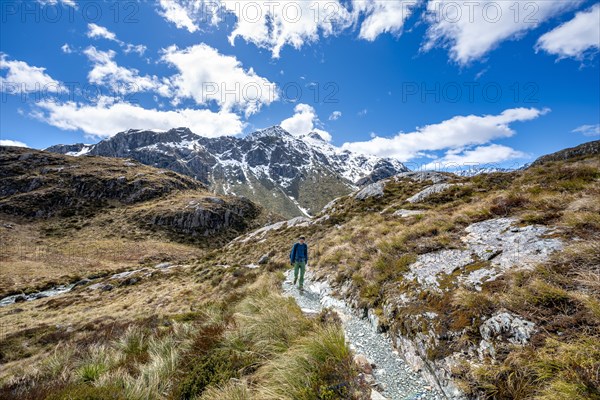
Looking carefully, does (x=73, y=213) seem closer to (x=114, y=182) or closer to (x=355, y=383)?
(x=114, y=182)

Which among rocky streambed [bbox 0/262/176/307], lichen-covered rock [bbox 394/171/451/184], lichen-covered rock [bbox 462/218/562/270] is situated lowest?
rocky streambed [bbox 0/262/176/307]

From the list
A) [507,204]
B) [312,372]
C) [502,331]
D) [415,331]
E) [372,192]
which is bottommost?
[312,372]

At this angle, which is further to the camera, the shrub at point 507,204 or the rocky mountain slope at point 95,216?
the rocky mountain slope at point 95,216

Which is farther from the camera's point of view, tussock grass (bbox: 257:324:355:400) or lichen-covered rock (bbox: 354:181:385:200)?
lichen-covered rock (bbox: 354:181:385:200)

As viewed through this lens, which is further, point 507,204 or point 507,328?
point 507,204

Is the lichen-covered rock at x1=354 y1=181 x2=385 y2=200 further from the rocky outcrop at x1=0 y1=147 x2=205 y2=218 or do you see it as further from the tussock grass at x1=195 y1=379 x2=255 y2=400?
the rocky outcrop at x1=0 y1=147 x2=205 y2=218

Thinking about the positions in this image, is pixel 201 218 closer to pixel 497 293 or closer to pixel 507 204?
pixel 507 204

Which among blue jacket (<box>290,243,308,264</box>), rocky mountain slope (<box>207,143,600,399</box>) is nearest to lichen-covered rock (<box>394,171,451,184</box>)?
rocky mountain slope (<box>207,143,600,399</box>)

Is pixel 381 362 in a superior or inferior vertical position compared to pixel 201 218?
inferior

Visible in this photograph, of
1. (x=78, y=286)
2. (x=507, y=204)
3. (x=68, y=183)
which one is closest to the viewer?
(x=507, y=204)

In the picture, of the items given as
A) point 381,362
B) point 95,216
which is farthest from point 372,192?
point 95,216

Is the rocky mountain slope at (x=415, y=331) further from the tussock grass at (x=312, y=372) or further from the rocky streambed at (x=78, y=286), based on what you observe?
the rocky streambed at (x=78, y=286)

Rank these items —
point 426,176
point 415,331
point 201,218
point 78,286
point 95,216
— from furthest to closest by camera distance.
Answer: point 201,218, point 95,216, point 78,286, point 426,176, point 415,331

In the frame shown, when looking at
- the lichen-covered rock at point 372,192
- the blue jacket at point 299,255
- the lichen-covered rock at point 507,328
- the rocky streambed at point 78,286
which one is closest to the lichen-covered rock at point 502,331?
the lichen-covered rock at point 507,328
